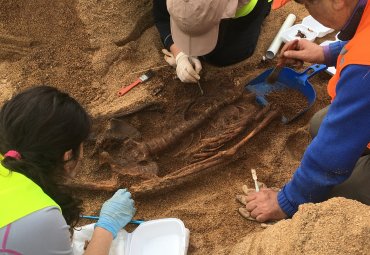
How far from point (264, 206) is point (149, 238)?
0.74m

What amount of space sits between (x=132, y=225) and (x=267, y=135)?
1213 mm

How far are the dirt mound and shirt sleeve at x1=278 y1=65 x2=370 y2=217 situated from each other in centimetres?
34

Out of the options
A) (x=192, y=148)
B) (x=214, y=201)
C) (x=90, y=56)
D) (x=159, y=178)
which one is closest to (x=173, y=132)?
(x=192, y=148)

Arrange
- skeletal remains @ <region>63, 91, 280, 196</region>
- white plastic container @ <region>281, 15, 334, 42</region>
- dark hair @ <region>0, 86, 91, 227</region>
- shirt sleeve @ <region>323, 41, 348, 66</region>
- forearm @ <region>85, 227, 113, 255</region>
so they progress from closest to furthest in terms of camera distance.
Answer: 1. dark hair @ <region>0, 86, 91, 227</region>
2. forearm @ <region>85, 227, 113, 255</region>
3. skeletal remains @ <region>63, 91, 280, 196</region>
4. shirt sleeve @ <region>323, 41, 348, 66</region>
5. white plastic container @ <region>281, 15, 334, 42</region>

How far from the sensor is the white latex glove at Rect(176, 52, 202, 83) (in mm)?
3256

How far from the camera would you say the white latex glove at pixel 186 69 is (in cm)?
326

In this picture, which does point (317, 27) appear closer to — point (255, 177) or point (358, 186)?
point (255, 177)

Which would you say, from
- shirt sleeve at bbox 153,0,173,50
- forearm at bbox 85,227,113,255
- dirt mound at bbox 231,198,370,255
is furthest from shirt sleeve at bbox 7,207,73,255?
shirt sleeve at bbox 153,0,173,50

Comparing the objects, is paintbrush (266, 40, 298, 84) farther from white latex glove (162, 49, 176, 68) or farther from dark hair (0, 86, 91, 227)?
dark hair (0, 86, 91, 227)

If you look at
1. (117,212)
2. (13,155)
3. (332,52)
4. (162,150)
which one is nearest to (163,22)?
(162,150)

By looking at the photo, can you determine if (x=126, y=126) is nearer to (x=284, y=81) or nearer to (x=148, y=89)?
(x=148, y=89)

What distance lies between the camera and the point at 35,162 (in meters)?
1.83

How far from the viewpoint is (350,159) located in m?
2.11

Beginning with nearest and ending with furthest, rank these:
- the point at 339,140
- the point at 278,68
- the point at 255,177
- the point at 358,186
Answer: the point at 339,140, the point at 358,186, the point at 255,177, the point at 278,68
